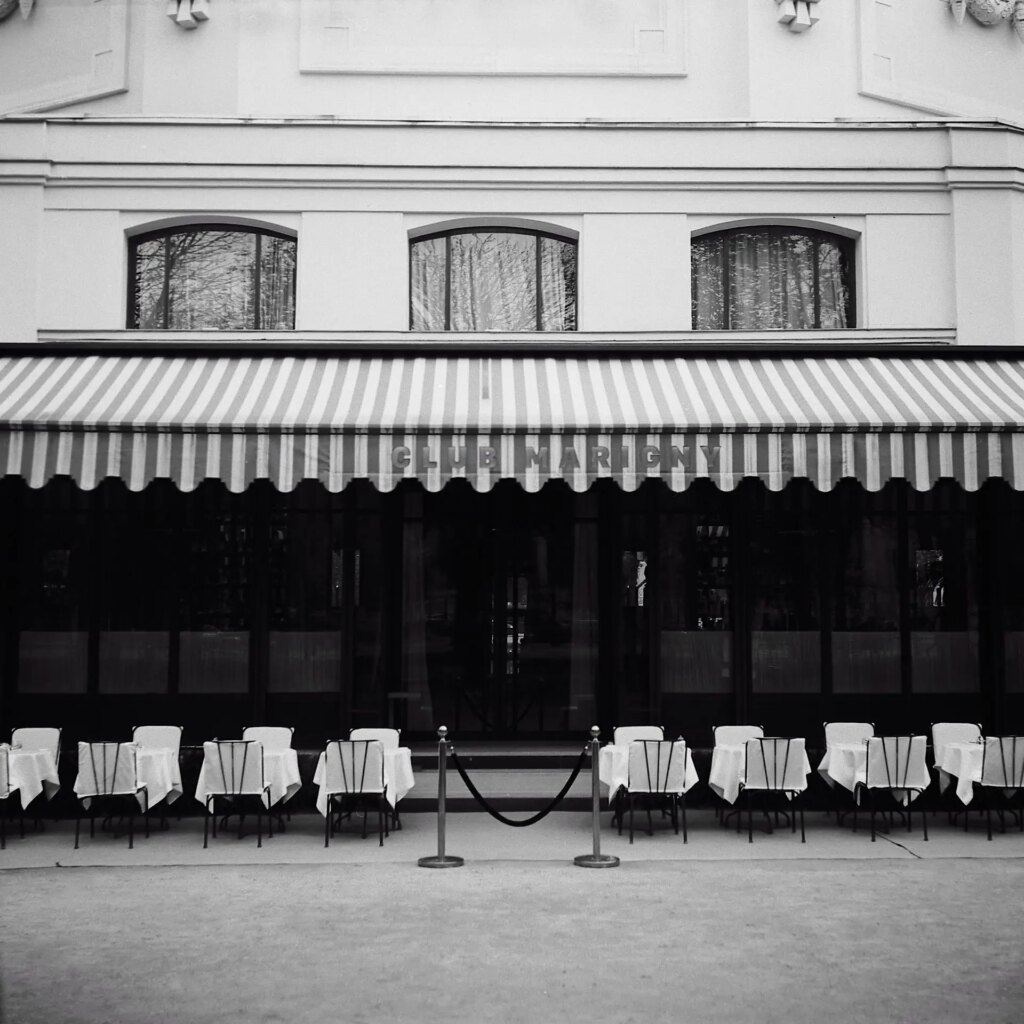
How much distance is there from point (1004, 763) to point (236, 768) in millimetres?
7250

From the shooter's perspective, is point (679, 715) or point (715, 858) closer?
point (715, 858)

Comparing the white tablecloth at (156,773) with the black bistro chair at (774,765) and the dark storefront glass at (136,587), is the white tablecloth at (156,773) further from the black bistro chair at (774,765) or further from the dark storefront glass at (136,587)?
the black bistro chair at (774,765)

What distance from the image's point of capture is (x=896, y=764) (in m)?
10.7

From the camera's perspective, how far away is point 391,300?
13781 millimetres

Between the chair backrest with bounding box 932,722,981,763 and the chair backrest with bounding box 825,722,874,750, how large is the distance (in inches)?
25.5

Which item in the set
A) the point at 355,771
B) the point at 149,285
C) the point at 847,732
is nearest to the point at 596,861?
the point at 355,771

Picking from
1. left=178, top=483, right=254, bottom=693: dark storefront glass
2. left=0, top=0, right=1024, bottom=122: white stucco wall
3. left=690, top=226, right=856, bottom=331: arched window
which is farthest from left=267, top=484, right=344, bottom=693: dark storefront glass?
left=690, top=226, right=856, bottom=331: arched window

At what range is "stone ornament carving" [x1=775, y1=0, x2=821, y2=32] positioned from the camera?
1409 centimetres

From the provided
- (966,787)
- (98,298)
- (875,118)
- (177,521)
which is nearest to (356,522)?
(177,521)

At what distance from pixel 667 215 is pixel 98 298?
701 cm

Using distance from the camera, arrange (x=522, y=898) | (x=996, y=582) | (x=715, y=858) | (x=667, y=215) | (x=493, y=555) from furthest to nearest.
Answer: (x=493, y=555), (x=667, y=215), (x=996, y=582), (x=715, y=858), (x=522, y=898)

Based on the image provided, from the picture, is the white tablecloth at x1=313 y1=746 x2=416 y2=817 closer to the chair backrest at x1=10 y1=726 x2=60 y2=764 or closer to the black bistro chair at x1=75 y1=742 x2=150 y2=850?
the black bistro chair at x1=75 y1=742 x2=150 y2=850

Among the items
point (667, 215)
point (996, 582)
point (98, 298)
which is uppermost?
point (667, 215)

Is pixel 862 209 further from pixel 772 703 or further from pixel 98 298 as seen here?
pixel 98 298
